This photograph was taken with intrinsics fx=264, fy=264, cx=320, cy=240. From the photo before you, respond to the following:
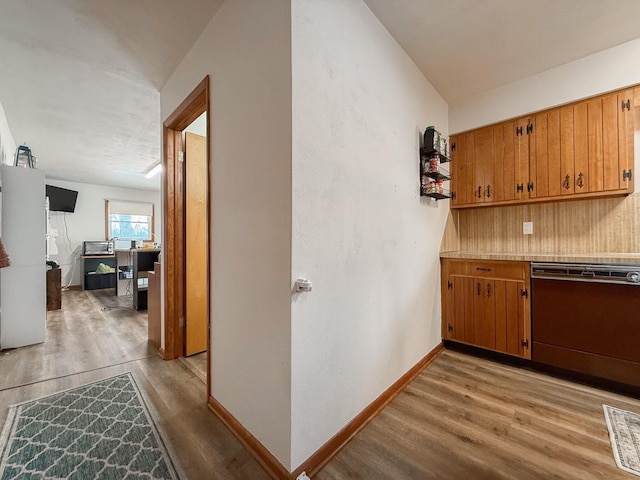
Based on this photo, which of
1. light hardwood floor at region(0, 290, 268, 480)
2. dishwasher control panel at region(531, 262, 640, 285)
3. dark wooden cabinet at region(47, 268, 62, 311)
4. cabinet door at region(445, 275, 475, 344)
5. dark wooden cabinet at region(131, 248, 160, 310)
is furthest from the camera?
dark wooden cabinet at region(47, 268, 62, 311)

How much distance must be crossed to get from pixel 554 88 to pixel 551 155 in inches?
22.4

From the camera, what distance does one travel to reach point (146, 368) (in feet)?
7.30

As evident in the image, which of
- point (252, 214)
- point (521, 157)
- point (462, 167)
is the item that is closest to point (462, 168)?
point (462, 167)

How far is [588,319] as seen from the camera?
193 centimetres

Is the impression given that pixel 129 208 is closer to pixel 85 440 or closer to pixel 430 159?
pixel 85 440

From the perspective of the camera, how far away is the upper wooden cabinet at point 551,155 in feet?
6.85

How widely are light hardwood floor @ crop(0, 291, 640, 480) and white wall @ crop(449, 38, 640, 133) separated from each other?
232cm

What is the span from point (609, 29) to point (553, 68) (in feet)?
1.39

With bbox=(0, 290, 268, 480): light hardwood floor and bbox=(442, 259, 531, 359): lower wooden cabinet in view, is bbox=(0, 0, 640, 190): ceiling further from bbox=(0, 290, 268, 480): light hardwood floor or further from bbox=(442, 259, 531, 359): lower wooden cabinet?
bbox=(0, 290, 268, 480): light hardwood floor

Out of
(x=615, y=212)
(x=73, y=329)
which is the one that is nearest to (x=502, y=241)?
(x=615, y=212)

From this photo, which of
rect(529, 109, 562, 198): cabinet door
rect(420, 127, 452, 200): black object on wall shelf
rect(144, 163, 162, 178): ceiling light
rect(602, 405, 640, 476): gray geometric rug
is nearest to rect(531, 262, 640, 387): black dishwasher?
rect(602, 405, 640, 476): gray geometric rug

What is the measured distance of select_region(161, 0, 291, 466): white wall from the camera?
1.19 m

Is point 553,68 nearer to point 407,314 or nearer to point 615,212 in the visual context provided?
point 615,212

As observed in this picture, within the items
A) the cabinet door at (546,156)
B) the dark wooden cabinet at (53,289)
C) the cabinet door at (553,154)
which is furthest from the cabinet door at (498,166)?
the dark wooden cabinet at (53,289)
